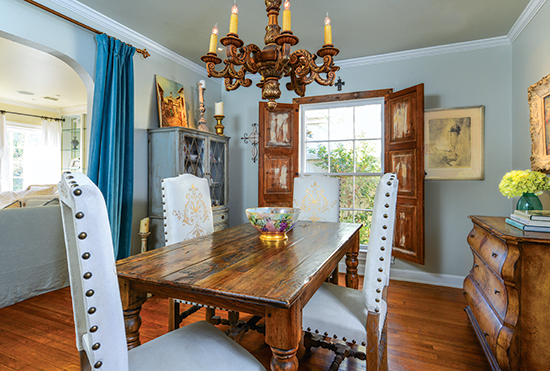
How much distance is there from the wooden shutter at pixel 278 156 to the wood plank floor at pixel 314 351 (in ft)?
5.48

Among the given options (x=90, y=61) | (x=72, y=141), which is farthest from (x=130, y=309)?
(x=72, y=141)

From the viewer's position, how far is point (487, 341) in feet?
5.89

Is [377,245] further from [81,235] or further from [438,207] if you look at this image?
[438,207]

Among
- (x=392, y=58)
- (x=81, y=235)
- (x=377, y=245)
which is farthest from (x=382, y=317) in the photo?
(x=392, y=58)

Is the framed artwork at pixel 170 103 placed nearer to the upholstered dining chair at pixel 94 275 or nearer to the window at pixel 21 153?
the upholstered dining chair at pixel 94 275

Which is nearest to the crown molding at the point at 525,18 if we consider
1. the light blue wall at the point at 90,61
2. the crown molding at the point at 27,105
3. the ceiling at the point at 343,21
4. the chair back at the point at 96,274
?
the ceiling at the point at 343,21

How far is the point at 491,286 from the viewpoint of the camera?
6.06 ft

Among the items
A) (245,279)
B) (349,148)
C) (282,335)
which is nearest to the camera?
(282,335)

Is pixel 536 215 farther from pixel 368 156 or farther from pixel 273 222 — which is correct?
pixel 368 156

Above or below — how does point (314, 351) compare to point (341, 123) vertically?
below

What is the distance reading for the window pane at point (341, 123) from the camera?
3875mm

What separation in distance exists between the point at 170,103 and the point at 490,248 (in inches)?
131

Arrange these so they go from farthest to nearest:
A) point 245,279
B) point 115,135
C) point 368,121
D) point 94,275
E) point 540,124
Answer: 1. point 368,121
2. point 115,135
3. point 540,124
4. point 245,279
5. point 94,275

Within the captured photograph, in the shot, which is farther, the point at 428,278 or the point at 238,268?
the point at 428,278
